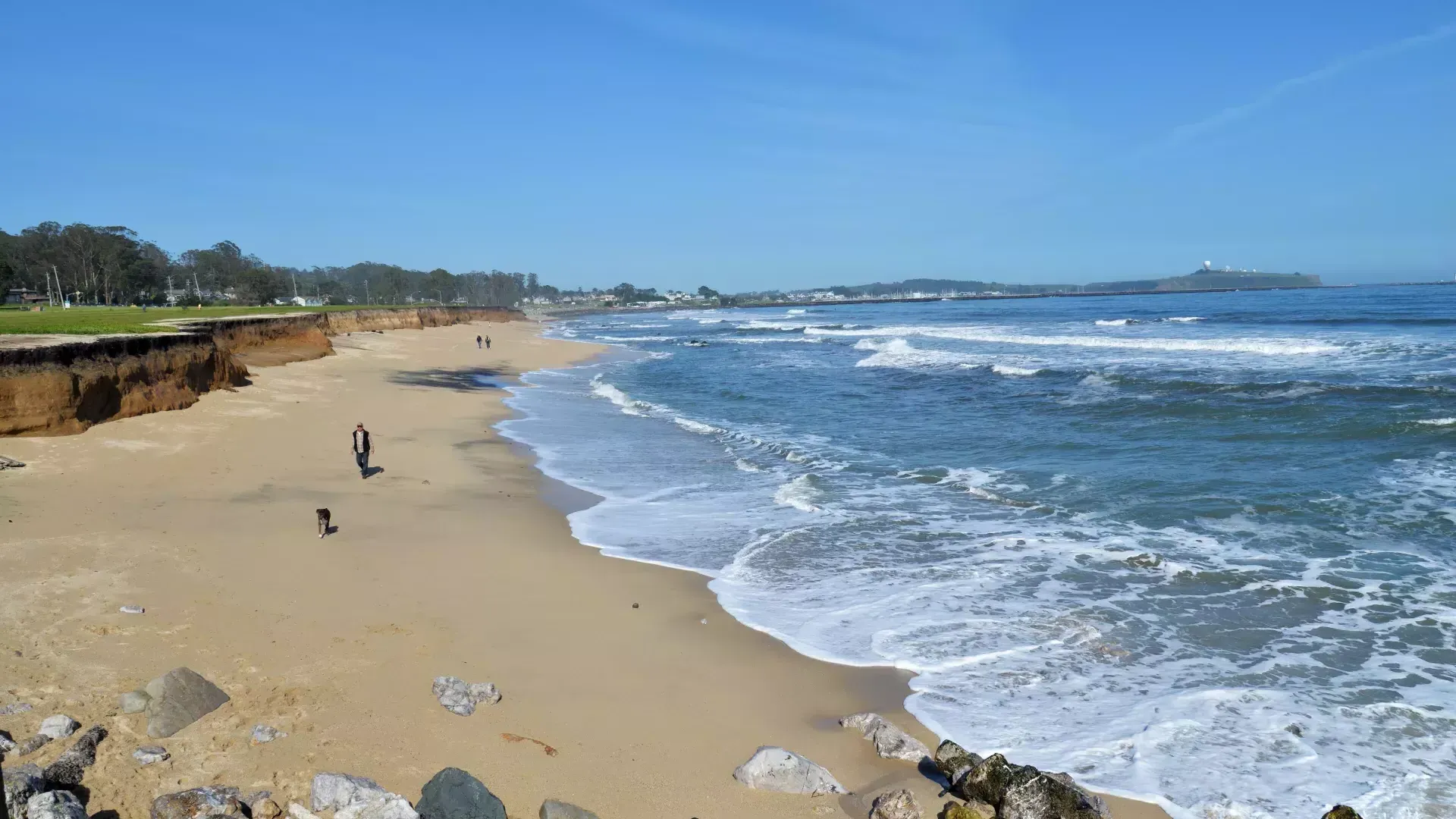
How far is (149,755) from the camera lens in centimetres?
500

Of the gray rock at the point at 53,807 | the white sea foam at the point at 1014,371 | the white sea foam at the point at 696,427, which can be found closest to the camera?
the gray rock at the point at 53,807

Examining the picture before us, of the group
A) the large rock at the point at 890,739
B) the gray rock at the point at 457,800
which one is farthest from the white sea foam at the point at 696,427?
the gray rock at the point at 457,800

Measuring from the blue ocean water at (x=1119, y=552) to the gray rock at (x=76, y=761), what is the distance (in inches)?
209

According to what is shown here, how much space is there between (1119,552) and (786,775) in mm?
6496

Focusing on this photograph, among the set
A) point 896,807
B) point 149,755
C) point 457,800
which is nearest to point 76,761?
point 149,755

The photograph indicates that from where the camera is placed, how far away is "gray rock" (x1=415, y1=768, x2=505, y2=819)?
183 inches

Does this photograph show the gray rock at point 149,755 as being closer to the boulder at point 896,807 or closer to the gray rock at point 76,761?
the gray rock at point 76,761

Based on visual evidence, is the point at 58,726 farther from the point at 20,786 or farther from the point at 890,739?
the point at 890,739

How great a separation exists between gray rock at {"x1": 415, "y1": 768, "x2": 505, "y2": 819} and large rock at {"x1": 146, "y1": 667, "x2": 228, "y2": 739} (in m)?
1.83

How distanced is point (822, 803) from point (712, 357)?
44.3 meters

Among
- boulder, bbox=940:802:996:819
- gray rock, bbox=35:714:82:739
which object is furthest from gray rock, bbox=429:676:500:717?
boulder, bbox=940:802:996:819

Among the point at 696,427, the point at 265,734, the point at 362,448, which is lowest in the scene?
the point at 696,427

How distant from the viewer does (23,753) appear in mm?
4820

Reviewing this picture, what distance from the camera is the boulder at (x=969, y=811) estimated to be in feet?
15.9
